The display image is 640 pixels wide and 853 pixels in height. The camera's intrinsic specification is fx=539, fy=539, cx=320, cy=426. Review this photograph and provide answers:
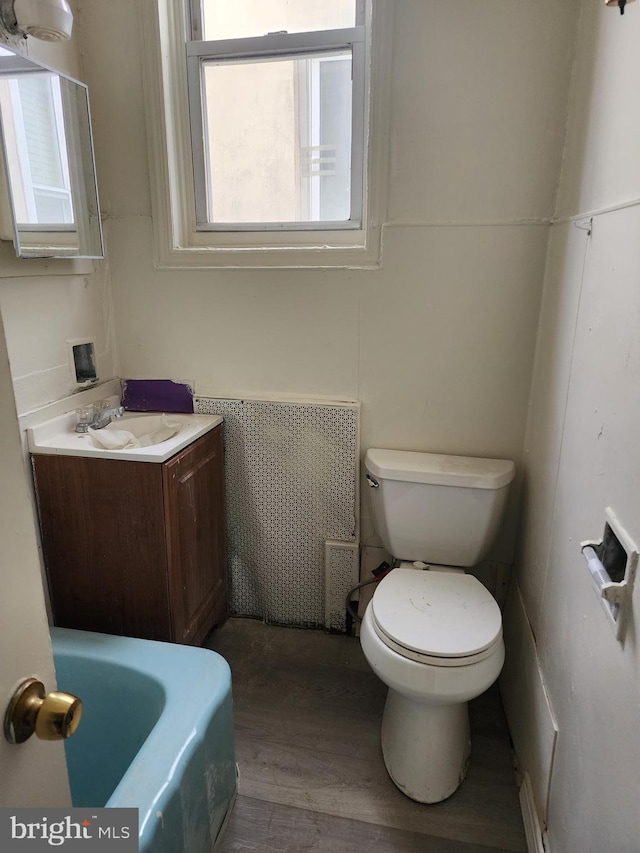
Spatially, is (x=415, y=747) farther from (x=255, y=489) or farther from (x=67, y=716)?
(x=67, y=716)

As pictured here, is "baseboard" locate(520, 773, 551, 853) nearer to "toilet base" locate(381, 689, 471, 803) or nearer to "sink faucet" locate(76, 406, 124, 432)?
"toilet base" locate(381, 689, 471, 803)

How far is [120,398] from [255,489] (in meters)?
0.60

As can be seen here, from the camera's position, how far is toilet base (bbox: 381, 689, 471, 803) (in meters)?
1.39

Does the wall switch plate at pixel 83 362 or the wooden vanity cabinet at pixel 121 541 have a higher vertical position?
the wall switch plate at pixel 83 362

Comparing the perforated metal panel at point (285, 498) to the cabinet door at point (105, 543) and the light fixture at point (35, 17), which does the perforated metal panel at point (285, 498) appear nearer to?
the cabinet door at point (105, 543)

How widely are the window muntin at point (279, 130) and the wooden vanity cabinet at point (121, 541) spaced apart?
2.85 ft

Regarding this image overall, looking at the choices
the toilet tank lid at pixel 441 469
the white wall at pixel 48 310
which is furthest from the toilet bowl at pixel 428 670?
the white wall at pixel 48 310

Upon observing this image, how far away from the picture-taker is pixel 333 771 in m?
1.47

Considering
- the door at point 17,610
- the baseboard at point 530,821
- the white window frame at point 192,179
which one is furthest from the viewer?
the white window frame at point 192,179

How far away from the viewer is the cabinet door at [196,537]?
1550mm

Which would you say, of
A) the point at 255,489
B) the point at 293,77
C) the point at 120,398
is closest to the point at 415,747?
the point at 255,489

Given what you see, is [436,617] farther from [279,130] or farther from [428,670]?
[279,130]

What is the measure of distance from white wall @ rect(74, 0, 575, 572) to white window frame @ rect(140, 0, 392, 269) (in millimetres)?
39

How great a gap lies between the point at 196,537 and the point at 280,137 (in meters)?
1.34
